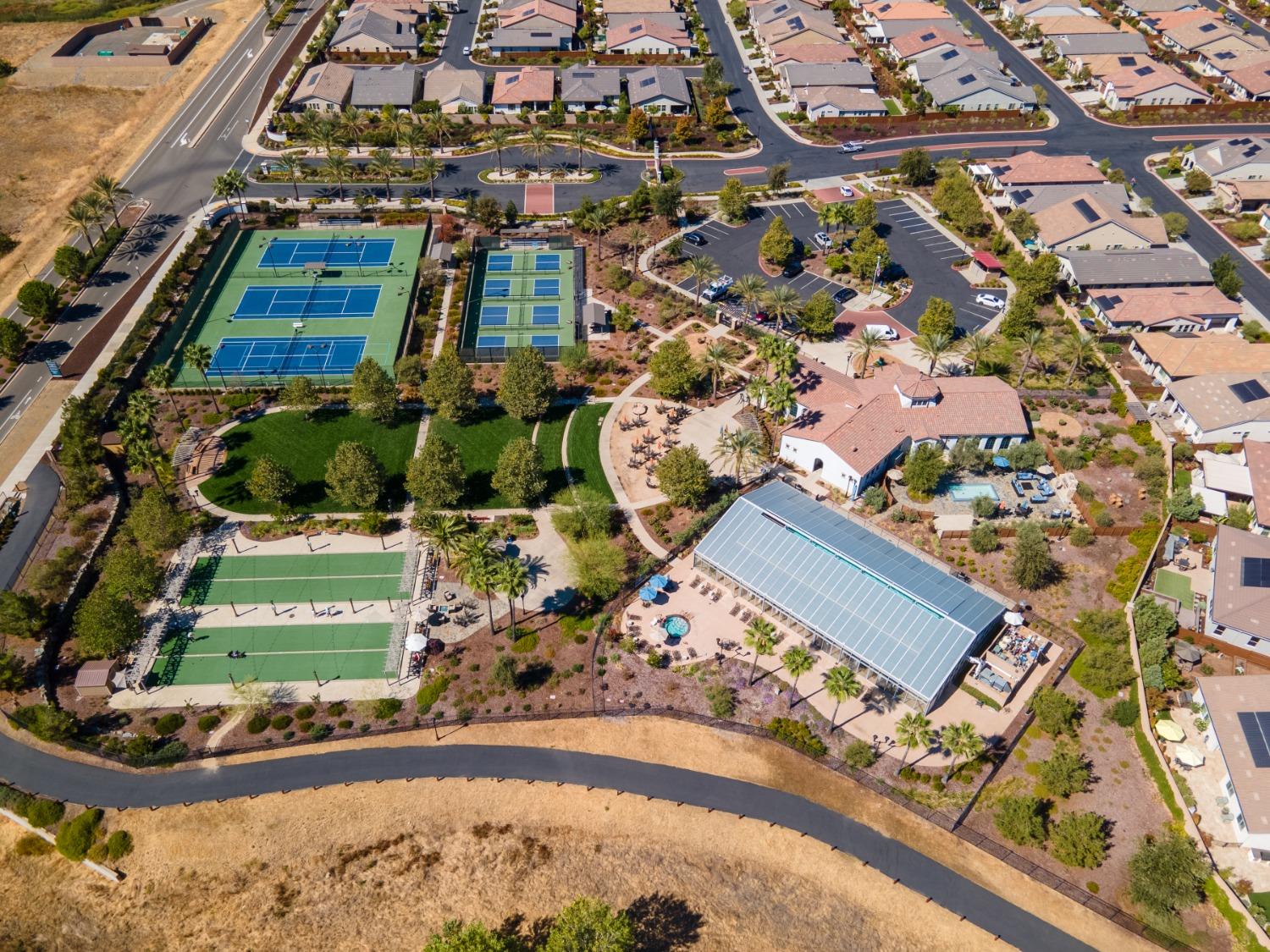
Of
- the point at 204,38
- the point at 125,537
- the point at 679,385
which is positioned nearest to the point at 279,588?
the point at 125,537

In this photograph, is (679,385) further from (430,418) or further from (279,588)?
(279,588)

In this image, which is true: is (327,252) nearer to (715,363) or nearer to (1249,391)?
(715,363)

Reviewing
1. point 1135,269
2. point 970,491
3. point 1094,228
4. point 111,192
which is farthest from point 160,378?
point 1135,269

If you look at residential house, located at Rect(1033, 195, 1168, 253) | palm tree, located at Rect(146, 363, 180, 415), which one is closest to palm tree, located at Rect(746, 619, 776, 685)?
palm tree, located at Rect(146, 363, 180, 415)

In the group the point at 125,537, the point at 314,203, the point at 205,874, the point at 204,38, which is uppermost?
the point at 204,38

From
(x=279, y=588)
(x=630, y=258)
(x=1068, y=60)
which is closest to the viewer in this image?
(x=279, y=588)

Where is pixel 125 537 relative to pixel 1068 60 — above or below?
below
